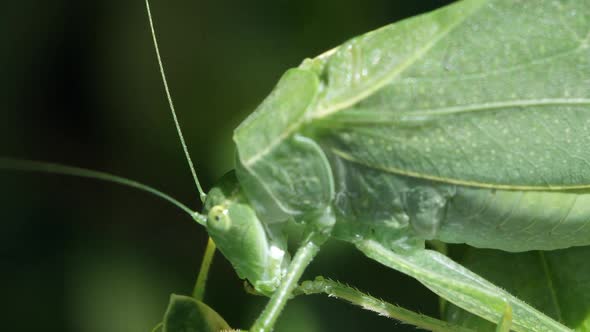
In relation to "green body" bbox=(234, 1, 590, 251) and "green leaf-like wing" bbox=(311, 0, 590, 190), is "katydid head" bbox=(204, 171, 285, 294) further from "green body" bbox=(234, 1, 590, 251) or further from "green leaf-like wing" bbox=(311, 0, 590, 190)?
"green leaf-like wing" bbox=(311, 0, 590, 190)

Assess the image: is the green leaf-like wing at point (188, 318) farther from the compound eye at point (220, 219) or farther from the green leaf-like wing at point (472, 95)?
the green leaf-like wing at point (472, 95)

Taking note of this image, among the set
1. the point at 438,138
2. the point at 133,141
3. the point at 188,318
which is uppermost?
the point at 438,138

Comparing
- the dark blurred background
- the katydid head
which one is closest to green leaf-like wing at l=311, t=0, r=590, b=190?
the katydid head

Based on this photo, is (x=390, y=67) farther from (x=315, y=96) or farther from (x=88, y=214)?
(x=88, y=214)

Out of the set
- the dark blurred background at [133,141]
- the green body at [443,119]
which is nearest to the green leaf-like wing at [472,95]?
the green body at [443,119]

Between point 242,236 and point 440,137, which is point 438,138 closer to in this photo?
point 440,137

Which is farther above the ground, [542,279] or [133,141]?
[133,141]

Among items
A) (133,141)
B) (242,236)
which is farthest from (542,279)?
(133,141)
